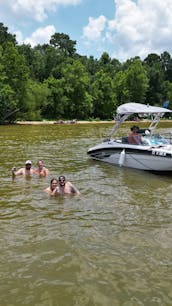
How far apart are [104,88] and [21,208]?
3318 inches

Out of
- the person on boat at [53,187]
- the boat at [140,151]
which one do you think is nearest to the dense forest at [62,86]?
the boat at [140,151]

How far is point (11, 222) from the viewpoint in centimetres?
979

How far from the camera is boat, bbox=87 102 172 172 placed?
1603 cm

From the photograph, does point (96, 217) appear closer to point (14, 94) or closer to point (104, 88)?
point (14, 94)

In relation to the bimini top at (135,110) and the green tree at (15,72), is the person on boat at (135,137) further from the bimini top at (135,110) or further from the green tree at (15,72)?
the green tree at (15,72)

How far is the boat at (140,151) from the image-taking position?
52.6 feet

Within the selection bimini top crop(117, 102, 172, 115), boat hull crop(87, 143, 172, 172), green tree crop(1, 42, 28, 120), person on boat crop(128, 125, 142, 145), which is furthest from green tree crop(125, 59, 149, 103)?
person on boat crop(128, 125, 142, 145)

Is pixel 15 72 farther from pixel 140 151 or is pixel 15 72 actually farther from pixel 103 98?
pixel 140 151

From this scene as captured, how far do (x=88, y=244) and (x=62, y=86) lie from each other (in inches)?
3098

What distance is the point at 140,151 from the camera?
1677 cm

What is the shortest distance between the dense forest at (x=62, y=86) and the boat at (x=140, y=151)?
4555cm

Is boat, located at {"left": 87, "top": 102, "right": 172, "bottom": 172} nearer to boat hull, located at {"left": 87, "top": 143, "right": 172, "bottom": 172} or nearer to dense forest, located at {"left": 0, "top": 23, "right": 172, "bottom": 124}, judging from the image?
boat hull, located at {"left": 87, "top": 143, "right": 172, "bottom": 172}

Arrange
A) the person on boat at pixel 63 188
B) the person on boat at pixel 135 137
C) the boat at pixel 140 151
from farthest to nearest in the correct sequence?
the person on boat at pixel 135 137 < the boat at pixel 140 151 < the person on boat at pixel 63 188

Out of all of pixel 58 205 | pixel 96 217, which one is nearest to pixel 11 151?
pixel 58 205
